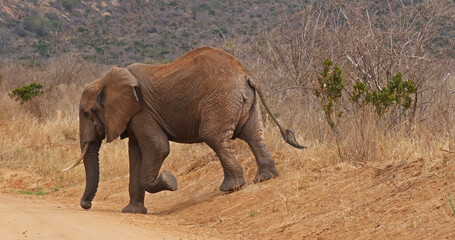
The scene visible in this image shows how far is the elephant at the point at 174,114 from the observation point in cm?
1058

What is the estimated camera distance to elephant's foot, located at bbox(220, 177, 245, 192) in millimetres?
10570

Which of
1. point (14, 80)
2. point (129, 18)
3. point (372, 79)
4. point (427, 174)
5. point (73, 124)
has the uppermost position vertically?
point (427, 174)

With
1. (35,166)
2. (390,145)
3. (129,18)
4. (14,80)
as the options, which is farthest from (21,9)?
(390,145)

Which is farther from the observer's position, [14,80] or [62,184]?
[14,80]

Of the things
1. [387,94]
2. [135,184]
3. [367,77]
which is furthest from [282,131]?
[367,77]

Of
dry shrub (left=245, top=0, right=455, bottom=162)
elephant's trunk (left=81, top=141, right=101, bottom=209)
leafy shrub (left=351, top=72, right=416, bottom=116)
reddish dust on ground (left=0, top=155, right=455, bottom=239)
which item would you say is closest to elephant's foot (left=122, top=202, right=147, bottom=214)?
reddish dust on ground (left=0, top=155, right=455, bottom=239)

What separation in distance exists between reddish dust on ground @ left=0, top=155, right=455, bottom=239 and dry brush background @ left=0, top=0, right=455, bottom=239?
0.06ft

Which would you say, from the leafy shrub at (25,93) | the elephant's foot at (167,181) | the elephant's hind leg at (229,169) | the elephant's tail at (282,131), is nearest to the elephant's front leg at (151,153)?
the elephant's foot at (167,181)

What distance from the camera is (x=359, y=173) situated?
29.3ft

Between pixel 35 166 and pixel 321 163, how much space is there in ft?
24.5

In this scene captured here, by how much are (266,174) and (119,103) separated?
2.12m

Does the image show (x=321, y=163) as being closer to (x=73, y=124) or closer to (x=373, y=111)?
(x=373, y=111)

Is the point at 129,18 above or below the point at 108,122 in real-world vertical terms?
below

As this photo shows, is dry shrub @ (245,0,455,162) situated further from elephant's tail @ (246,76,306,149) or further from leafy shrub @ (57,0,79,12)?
leafy shrub @ (57,0,79,12)
